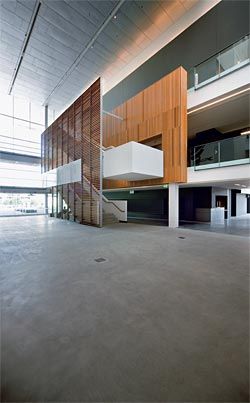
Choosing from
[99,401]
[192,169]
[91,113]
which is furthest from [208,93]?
[99,401]

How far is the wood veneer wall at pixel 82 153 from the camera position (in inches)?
409

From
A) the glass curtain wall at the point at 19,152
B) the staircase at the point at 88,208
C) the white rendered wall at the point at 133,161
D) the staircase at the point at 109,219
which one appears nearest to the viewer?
the white rendered wall at the point at 133,161

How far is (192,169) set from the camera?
9469 millimetres

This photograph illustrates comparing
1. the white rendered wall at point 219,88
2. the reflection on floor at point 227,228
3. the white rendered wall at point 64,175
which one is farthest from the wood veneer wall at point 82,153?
the reflection on floor at point 227,228

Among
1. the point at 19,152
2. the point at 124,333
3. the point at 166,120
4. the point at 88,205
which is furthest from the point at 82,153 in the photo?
the point at 124,333

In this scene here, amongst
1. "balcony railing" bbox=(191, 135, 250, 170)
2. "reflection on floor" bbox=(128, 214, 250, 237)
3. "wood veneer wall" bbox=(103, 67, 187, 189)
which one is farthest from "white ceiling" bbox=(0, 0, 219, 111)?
"reflection on floor" bbox=(128, 214, 250, 237)

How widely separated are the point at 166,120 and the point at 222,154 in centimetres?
359

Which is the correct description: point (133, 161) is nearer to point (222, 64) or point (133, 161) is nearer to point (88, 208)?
point (88, 208)

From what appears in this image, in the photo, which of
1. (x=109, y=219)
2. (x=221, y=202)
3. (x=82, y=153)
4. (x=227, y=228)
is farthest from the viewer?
(x=221, y=202)

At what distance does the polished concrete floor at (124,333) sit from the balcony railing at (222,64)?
842 cm

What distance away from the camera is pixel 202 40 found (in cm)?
1068

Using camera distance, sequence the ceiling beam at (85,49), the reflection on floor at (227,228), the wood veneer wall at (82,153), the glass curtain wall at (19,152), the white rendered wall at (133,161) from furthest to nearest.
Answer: the glass curtain wall at (19,152), the wood veneer wall at (82,153), the white rendered wall at (133,161), the ceiling beam at (85,49), the reflection on floor at (227,228)

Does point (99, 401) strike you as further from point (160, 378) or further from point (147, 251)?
point (147, 251)

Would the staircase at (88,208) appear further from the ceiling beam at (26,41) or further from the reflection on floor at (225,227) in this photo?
the ceiling beam at (26,41)
